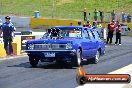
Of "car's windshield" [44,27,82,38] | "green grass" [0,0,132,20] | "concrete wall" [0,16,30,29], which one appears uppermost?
"green grass" [0,0,132,20]

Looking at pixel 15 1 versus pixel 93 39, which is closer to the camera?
pixel 93 39

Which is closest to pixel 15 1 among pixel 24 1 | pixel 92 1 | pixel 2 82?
pixel 24 1

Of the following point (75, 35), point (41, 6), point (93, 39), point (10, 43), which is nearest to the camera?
point (75, 35)

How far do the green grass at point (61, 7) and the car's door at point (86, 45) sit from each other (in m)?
33.9

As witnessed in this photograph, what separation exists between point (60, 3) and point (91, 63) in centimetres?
4675

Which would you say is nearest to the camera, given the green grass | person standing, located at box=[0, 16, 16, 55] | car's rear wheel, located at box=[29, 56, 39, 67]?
car's rear wheel, located at box=[29, 56, 39, 67]

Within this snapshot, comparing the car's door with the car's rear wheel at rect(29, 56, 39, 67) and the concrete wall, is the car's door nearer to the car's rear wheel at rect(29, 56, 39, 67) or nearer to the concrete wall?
the car's rear wheel at rect(29, 56, 39, 67)

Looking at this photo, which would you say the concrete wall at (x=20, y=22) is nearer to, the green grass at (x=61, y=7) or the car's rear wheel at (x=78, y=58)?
the green grass at (x=61, y=7)

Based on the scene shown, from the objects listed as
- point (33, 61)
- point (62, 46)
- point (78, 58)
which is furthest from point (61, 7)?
point (62, 46)

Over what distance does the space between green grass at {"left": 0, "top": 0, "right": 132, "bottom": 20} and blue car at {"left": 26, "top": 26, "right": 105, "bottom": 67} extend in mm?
34439

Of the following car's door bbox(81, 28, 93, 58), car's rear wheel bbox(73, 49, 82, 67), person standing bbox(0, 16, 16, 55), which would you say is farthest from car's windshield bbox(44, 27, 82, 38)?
person standing bbox(0, 16, 16, 55)

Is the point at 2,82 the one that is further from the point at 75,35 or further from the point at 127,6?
the point at 127,6

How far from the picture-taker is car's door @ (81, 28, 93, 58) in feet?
52.9

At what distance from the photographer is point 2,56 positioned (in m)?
20.8
